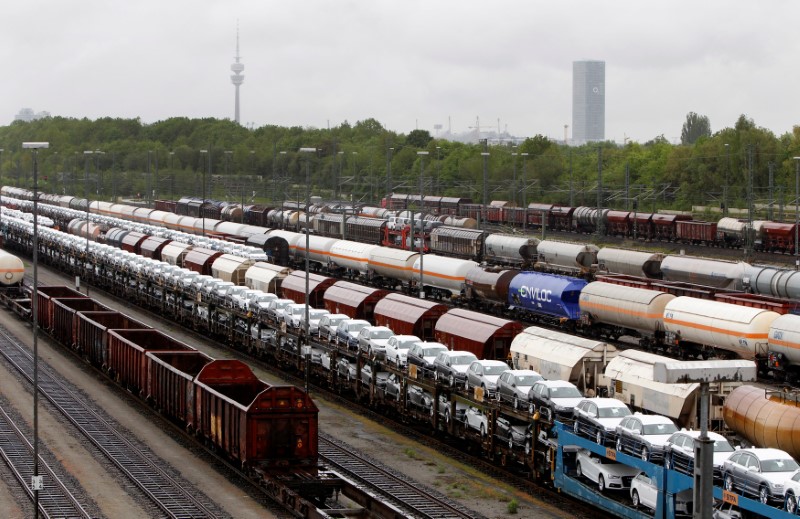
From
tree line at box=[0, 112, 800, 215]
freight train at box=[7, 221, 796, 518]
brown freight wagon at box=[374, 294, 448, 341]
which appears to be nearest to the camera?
freight train at box=[7, 221, 796, 518]

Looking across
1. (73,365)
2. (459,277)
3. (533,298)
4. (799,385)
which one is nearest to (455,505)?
(799,385)

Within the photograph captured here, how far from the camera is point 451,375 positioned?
38750mm

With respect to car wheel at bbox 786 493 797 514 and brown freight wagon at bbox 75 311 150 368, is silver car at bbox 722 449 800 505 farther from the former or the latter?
brown freight wagon at bbox 75 311 150 368

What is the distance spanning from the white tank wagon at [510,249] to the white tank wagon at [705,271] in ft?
48.5

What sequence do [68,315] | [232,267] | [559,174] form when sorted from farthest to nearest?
[559,174] < [232,267] < [68,315]

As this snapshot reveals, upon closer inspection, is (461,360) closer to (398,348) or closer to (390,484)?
(398,348)

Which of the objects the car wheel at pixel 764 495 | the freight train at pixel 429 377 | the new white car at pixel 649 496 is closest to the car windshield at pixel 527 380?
the freight train at pixel 429 377

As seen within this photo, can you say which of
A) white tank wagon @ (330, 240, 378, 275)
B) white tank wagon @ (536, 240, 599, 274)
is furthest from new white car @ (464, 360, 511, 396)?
white tank wagon @ (330, 240, 378, 275)

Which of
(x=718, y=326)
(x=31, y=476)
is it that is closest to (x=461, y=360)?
(x=31, y=476)

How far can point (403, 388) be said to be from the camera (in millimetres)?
41375

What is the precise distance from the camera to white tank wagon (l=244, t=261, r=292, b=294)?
6894cm

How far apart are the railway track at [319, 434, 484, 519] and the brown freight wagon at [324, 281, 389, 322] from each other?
1738 centimetres

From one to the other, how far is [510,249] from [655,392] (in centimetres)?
5303

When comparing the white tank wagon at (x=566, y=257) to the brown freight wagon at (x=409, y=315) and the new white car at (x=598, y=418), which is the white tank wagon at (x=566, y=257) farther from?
the new white car at (x=598, y=418)
